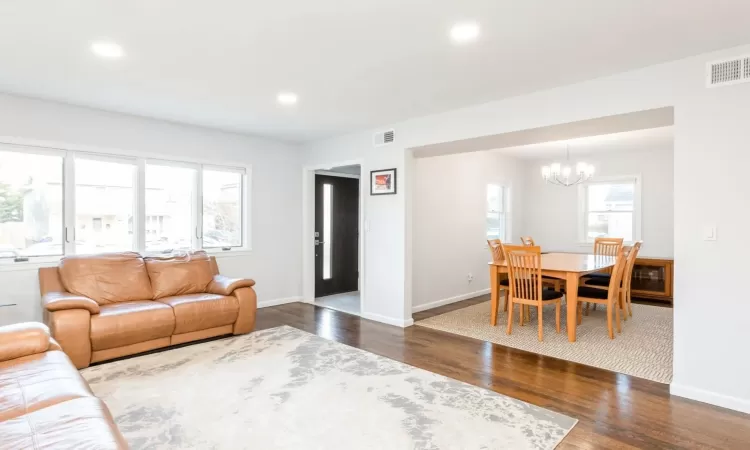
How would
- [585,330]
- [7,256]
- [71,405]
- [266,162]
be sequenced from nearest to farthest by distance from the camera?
[71,405] → [7,256] → [585,330] → [266,162]

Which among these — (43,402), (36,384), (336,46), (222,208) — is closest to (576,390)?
(336,46)

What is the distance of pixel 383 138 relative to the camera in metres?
4.94

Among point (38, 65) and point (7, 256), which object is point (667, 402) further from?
point (7, 256)

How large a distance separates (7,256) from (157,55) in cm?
269

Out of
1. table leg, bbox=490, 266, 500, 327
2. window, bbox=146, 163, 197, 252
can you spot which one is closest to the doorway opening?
window, bbox=146, 163, 197, 252

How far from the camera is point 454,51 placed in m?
2.77

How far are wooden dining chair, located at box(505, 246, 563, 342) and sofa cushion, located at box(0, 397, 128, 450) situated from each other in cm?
373

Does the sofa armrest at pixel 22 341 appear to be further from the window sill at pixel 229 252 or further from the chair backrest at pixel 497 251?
the chair backrest at pixel 497 251

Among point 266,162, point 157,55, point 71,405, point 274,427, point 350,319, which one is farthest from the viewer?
point 266,162

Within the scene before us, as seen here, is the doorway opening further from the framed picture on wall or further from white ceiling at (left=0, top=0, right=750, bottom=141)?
white ceiling at (left=0, top=0, right=750, bottom=141)

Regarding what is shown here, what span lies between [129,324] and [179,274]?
0.97 meters

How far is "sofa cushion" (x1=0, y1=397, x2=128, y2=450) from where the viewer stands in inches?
56.3

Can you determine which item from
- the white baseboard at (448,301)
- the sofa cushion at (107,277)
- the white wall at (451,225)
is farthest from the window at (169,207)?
the white baseboard at (448,301)

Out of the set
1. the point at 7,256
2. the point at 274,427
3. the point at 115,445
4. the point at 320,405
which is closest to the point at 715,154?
the point at 320,405
